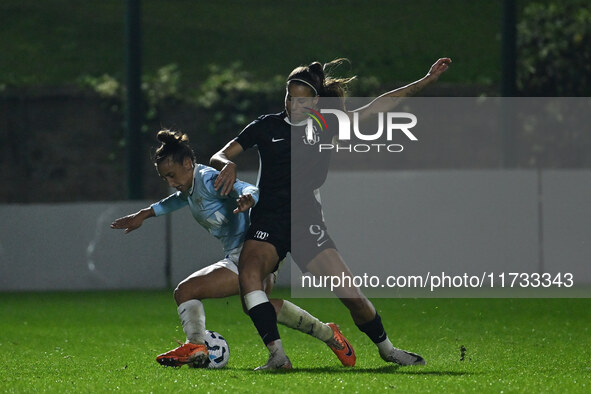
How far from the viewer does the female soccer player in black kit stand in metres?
6.85

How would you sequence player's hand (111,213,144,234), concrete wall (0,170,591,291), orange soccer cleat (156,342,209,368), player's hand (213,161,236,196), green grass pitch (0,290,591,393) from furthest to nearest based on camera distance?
concrete wall (0,170,591,291)
player's hand (111,213,144,234)
orange soccer cleat (156,342,209,368)
player's hand (213,161,236,196)
green grass pitch (0,290,591,393)

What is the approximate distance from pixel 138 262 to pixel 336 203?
2.61 meters

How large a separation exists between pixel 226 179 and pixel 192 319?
1.01m

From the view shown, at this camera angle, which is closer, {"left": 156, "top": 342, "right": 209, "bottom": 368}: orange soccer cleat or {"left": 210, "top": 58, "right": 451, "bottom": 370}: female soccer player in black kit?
{"left": 210, "top": 58, "right": 451, "bottom": 370}: female soccer player in black kit

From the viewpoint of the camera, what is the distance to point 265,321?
22.4 ft

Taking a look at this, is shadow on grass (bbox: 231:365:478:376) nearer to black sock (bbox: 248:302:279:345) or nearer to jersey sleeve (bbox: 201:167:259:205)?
black sock (bbox: 248:302:279:345)

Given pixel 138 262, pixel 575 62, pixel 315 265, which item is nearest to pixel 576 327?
pixel 315 265

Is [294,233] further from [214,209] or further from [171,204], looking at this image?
[171,204]

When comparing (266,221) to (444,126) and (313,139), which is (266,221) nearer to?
(313,139)

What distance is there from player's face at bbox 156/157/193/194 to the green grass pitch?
1.12m

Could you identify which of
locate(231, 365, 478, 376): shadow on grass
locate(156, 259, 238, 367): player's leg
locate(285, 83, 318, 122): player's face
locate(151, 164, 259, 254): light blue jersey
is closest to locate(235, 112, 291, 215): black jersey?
locate(285, 83, 318, 122): player's face

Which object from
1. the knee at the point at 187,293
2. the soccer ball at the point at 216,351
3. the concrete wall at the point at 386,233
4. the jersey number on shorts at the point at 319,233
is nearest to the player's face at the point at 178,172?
the knee at the point at 187,293

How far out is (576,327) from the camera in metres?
10.1

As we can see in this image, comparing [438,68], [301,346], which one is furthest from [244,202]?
[301,346]
